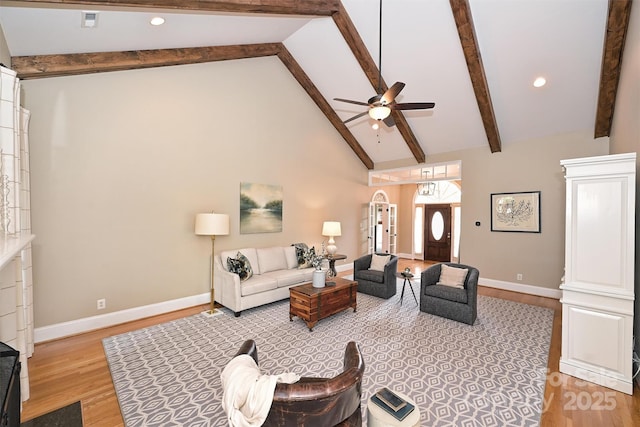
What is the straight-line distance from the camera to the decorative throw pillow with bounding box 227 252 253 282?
440 centimetres

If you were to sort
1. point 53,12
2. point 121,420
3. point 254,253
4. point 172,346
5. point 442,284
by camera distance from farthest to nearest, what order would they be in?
point 254,253 → point 442,284 → point 172,346 → point 53,12 → point 121,420

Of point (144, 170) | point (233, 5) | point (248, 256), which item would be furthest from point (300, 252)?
point (233, 5)

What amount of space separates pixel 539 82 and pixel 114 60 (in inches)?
245

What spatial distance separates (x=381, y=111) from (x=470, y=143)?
3588mm

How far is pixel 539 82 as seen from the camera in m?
4.45

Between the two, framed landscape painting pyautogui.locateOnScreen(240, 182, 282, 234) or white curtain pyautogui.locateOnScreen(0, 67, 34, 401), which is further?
framed landscape painting pyautogui.locateOnScreen(240, 182, 282, 234)

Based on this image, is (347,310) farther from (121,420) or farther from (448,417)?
(121,420)

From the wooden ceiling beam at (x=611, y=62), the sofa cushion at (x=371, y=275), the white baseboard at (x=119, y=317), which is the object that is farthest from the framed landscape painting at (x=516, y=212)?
the sofa cushion at (x=371, y=275)

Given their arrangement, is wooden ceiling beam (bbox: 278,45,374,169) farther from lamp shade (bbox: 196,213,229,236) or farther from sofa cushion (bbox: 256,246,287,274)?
lamp shade (bbox: 196,213,229,236)

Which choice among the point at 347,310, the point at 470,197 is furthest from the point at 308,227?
the point at 470,197

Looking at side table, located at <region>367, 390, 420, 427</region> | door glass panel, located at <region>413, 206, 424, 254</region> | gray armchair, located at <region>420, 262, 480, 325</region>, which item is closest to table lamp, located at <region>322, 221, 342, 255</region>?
gray armchair, located at <region>420, 262, 480, 325</region>

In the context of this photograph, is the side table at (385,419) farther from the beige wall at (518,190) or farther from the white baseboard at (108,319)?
the beige wall at (518,190)

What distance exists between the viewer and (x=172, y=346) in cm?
327

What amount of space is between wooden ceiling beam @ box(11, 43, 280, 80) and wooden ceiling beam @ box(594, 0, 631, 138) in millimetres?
5082
